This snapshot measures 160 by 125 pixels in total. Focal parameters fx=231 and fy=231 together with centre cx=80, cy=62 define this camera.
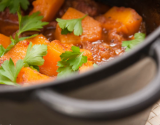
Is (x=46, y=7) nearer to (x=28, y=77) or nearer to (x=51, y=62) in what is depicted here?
(x=51, y=62)

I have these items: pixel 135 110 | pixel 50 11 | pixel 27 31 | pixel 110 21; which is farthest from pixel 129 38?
pixel 135 110

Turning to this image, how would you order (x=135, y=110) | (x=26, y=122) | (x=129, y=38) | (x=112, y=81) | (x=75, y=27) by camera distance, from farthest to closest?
(x=129, y=38), (x=75, y=27), (x=26, y=122), (x=112, y=81), (x=135, y=110)

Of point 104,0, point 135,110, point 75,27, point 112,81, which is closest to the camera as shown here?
point 135,110

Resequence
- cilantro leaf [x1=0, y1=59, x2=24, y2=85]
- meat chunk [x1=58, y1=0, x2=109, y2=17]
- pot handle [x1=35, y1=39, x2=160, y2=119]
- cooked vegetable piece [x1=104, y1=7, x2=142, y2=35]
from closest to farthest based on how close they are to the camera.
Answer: pot handle [x1=35, y1=39, x2=160, y2=119] → cilantro leaf [x1=0, y1=59, x2=24, y2=85] → cooked vegetable piece [x1=104, y1=7, x2=142, y2=35] → meat chunk [x1=58, y1=0, x2=109, y2=17]

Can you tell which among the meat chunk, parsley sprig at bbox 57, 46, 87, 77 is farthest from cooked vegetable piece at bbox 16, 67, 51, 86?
the meat chunk

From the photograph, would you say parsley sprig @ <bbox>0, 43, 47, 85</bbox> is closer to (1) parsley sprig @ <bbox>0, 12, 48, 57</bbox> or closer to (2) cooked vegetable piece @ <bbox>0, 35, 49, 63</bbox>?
(2) cooked vegetable piece @ <bbox>0, 35, 49, 63</bbox>

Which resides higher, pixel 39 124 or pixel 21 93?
pixel 21 93

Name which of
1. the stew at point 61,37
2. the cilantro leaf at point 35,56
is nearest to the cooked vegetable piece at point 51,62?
the stew at point 61,37

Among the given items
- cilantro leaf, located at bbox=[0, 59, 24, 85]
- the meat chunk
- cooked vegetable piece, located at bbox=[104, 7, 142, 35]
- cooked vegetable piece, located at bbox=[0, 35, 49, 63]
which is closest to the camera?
cilantro leaf, located at bbox=[0, 59, 24, 85]

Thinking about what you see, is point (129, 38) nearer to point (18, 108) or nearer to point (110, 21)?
point (110, 21)
